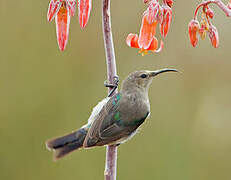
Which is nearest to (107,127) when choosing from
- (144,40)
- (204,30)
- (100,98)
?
(144,40)

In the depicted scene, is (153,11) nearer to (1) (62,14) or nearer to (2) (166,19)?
(2) (166,19)

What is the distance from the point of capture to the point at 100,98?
3891mm

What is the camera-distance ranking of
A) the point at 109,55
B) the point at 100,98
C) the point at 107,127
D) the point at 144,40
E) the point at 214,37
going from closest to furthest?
the point at 109,55
the point at 214,37
the point at 144,40
the point at 107,127
the point at 100,98

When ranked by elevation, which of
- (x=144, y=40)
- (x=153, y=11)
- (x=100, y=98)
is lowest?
(x=100, y=98)

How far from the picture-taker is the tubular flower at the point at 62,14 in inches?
79.7

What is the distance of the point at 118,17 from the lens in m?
4.11

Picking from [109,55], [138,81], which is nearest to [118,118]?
[138,81]

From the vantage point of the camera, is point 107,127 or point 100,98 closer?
point 107,127

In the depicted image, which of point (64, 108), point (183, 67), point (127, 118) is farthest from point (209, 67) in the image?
point (127, 118)

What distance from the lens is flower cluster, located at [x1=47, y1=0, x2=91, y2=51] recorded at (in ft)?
6.44

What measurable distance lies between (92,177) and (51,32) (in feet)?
4.44

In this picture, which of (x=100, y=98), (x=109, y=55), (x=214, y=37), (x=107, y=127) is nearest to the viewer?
(x=109, y=55)

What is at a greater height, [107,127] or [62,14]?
[62,14]

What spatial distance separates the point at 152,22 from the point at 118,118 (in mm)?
648
